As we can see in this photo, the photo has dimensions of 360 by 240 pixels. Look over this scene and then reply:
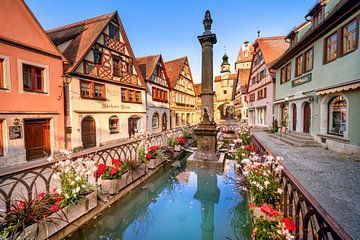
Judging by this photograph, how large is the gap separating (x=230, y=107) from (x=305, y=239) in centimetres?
5719

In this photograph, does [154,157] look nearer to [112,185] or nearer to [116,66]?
[112,185]

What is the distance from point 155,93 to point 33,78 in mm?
11811

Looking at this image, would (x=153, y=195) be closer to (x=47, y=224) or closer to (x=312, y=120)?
(x=47, y=224)

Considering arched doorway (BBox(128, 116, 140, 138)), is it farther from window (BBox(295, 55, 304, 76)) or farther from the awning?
window (BBox(295, 55, 304, 76))

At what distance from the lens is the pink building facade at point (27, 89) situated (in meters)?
7.76

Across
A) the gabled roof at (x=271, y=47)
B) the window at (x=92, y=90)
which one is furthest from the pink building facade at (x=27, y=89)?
the gabled roof at (x=271, y=47)

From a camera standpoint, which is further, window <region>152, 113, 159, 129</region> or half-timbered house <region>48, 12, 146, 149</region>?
window <region>152, 113, 159, 129</region>

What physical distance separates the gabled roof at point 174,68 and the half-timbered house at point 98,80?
8876mm

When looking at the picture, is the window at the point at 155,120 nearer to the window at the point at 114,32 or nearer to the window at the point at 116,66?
the window at the point at 116,66

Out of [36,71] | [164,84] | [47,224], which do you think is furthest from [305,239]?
[164,84]

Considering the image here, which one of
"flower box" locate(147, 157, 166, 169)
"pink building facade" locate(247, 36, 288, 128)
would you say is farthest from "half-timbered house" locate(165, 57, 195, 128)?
"flower box" locate(147, 157, 166, 169)

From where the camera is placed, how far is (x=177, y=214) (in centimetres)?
441

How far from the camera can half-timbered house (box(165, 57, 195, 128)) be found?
78.4 ft

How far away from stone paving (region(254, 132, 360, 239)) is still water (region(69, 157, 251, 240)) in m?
1.75
